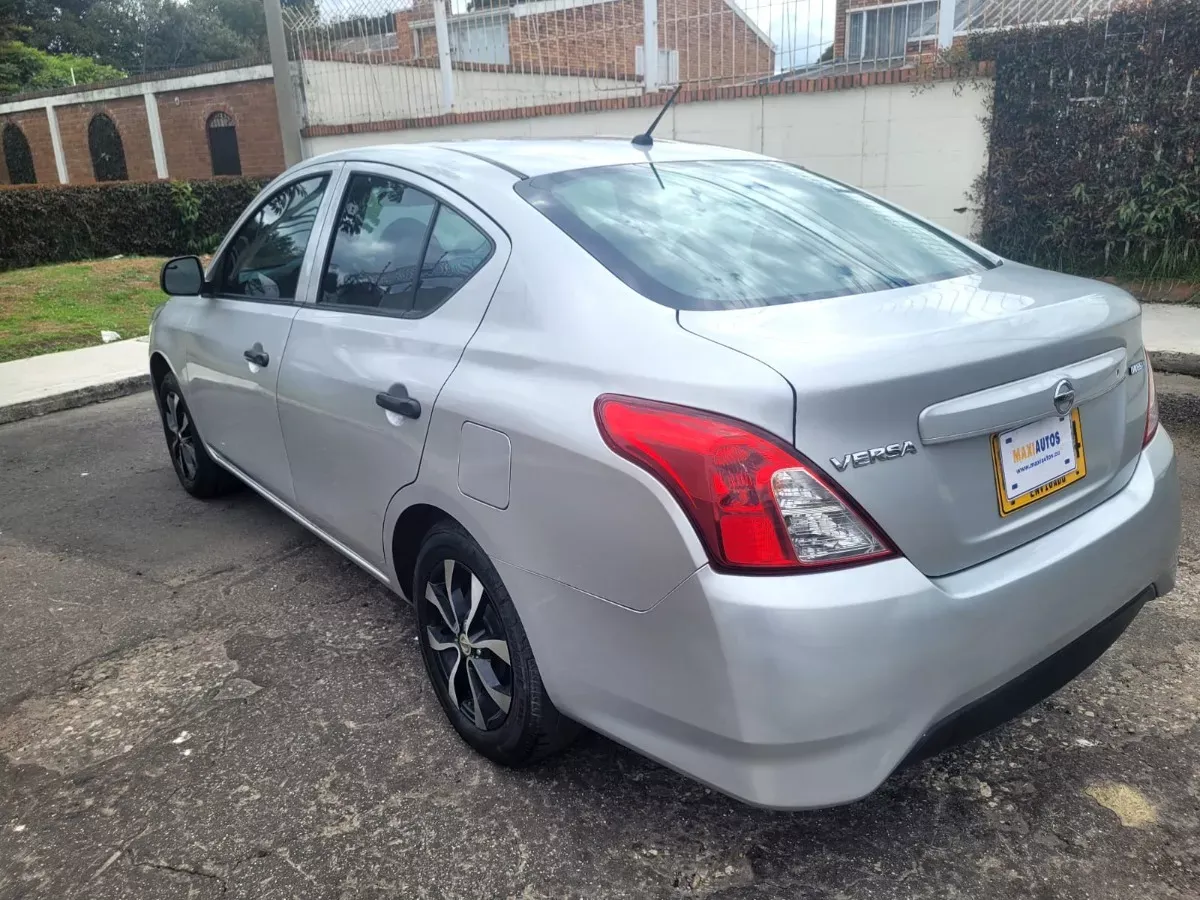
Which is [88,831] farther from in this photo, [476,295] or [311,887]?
[476,295]

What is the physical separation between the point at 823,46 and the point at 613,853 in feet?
29.7

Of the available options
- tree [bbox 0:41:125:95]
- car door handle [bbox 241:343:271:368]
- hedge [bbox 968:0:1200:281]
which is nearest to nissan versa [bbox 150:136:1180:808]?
car door handle [bbox 241:343:271:368]

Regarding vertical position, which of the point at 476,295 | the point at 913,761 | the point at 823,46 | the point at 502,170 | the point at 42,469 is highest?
the point at 823,46

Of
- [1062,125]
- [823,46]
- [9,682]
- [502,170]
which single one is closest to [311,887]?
[9,682]

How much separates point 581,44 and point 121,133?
17.2 meters

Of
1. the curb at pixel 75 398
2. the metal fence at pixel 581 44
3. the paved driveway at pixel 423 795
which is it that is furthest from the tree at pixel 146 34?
the paved driveway at pixel 423 795

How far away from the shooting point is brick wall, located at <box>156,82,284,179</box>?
63.7 ft

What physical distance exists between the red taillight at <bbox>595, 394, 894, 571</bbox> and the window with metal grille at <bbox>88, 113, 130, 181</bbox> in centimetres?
2627

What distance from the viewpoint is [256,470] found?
375cm

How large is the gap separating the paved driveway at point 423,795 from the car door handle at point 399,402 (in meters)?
0.93

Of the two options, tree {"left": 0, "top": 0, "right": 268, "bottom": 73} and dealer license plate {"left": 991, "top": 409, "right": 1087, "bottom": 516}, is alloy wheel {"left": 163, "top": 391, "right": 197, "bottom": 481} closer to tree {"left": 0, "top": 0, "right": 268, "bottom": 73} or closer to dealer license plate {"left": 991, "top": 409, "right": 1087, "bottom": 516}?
dealer license plate {"left": 991, "top": 409, "right": 1087, "bottom": 516}

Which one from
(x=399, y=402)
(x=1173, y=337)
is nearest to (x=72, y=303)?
(x=399, y=402)

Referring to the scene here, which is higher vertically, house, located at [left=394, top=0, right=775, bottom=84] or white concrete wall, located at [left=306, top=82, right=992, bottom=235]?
house, located at [left=394, top=0, right=775, bottom=84]

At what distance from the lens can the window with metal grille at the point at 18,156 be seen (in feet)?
91.2
